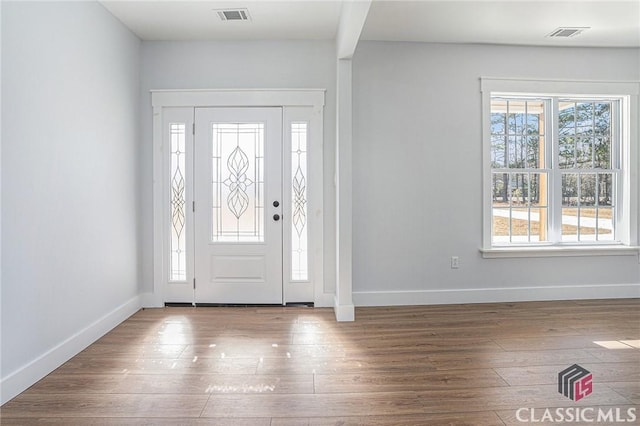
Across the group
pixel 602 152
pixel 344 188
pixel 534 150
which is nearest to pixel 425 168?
pixel 344 188

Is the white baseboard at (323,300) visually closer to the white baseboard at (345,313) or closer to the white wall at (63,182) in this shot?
the white baseboard at (345,313)

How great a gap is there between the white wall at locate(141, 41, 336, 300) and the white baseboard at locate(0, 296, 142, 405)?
1941 mm

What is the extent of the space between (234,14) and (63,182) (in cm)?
193

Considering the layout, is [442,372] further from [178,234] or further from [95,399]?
[178,234]

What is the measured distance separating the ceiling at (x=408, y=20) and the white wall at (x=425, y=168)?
191 millimetres

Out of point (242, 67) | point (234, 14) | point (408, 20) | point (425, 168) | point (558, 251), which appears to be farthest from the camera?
point (558, 251)

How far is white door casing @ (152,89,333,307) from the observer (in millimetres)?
3807

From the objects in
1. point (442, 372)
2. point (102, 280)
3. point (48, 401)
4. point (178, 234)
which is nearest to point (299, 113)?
point (178, 234)

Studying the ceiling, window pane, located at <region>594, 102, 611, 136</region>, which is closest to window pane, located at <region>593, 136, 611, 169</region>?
window pane, located at <region>594, 102, 611, 136</region>

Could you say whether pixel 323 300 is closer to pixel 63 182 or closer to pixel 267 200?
pixel 267 200

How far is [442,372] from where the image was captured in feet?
8.06

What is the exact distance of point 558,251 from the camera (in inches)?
159

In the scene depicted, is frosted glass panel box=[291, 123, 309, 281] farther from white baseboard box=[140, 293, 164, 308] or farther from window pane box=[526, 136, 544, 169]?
window pane box=[526, 136, 544, 169]

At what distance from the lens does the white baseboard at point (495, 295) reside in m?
3.91
